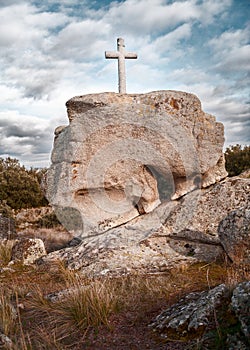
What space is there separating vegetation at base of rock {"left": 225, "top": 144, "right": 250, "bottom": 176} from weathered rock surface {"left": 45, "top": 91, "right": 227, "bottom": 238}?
1127 centimetres

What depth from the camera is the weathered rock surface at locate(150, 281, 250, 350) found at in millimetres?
3457

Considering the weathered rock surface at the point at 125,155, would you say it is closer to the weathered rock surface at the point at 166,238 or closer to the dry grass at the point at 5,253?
the weathered rock surface at the point at 166,238

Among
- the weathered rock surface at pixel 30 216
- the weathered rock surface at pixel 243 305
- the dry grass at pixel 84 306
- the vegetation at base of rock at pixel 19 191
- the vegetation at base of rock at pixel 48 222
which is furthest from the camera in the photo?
the vegetation at base of rock at pixel 19 191

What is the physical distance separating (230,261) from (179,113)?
12.1ft

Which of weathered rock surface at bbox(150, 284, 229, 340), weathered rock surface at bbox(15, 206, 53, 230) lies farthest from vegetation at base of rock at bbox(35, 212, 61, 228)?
weathered rock surface at bbox(150, 284, 229, 340)

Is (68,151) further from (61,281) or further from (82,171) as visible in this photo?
(61,281)

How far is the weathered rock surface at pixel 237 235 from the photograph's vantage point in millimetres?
6727

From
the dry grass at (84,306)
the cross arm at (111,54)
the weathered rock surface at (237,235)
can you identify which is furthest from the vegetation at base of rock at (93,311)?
the cross arm at (111,54)

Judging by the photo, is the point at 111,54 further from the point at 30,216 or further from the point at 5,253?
the point at 30,216

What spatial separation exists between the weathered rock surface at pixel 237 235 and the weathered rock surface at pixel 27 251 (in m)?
4.47

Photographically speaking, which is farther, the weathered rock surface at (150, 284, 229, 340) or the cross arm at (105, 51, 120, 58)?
the cross arm at (105, 51, 120, 58)

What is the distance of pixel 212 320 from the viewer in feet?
12.7

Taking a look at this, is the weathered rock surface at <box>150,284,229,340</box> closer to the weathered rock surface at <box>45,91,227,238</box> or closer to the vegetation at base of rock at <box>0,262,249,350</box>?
the vegetation at base of rock at <box>0,262,249,350</box>

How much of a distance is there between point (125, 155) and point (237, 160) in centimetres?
1355
